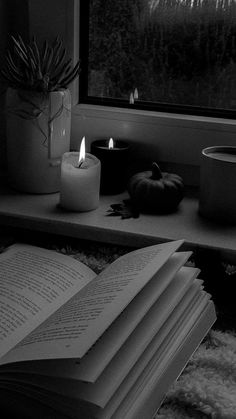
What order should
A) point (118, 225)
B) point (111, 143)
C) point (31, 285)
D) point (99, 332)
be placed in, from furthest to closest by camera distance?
point (111, 143) < point (118, 225) < point (31, 285) < point (99, 332)

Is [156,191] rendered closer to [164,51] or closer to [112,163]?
[112,163]

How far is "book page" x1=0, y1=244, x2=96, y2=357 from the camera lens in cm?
64

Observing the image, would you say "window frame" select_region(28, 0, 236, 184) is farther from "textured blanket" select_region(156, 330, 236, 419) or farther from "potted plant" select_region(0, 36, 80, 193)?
"textured blanket" select_region(156, 330, 236, 419)

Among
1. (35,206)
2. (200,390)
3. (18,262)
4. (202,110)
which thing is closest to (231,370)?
(200,390)

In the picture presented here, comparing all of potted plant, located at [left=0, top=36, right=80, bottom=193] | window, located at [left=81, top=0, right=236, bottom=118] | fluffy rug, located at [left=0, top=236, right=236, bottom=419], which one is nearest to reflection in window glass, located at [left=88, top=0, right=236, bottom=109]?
window, located at [left=81, top=0, right=236, bottom=118]

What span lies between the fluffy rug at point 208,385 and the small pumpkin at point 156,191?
27 centimetres

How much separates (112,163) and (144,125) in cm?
12

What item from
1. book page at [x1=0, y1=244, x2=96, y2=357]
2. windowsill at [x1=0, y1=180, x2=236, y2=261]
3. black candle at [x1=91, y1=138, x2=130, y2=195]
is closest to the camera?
book page at [x1=0, y1=244, x2=96, y2=357]

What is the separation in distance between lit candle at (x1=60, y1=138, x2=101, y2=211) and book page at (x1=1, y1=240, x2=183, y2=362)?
0.70 ft

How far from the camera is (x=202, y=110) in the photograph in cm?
106

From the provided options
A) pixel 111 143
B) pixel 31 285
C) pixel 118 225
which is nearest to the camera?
pixel 31 285

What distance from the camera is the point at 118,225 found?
90cm

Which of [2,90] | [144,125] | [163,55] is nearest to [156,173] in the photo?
[144,125]

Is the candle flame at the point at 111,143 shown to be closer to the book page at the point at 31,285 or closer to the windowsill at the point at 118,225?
the windowsill at the point at 118,225
